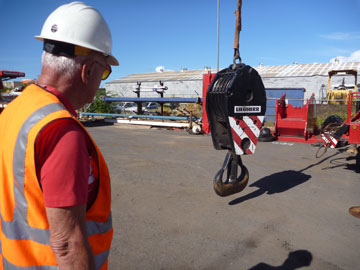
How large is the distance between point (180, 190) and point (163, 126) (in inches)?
352

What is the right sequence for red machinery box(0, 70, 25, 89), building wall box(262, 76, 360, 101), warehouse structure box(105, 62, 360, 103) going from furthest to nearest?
warehouse structure box(105, 62, 360, 103), building wall box(262, 76, 360, 101), red machinery box(0, 70, 25, 89)

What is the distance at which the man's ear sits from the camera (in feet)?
3.62

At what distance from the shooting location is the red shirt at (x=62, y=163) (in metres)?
0.88

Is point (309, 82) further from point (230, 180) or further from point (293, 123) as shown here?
point (230, 180)

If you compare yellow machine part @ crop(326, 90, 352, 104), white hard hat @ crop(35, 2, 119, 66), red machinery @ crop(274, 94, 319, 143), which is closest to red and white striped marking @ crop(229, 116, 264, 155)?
white hard hat @ crop(35, 2, 119, 66)

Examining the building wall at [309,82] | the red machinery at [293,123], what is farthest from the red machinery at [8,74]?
the building wall at [309,82]

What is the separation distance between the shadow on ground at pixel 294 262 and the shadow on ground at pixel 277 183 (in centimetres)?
133

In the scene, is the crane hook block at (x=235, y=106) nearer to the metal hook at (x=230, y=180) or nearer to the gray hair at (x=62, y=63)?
the metal hook at (x=230, y=180)

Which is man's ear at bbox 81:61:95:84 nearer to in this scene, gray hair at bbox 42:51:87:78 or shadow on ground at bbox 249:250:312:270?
gray hair at bbox 42:51:87:78

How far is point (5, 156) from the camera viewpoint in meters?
1.03

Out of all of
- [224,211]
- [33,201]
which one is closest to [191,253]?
[224,211]

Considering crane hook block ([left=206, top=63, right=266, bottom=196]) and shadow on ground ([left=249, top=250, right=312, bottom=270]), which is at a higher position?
crane hook block ([left=206, top=63, right=266, bottom=196])

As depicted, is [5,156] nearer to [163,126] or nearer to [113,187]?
[113,187]

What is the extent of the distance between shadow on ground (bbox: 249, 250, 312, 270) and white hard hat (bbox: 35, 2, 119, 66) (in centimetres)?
242
